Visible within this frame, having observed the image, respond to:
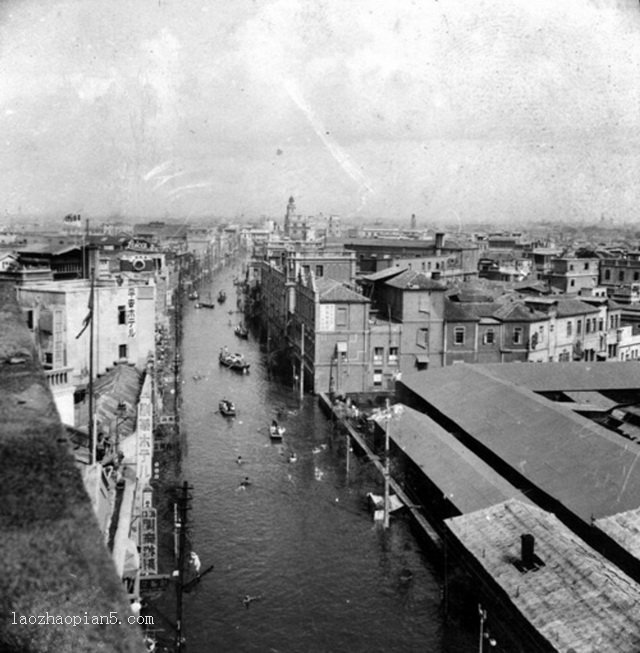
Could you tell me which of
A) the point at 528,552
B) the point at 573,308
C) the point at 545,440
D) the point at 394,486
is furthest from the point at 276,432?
the point at 573,308

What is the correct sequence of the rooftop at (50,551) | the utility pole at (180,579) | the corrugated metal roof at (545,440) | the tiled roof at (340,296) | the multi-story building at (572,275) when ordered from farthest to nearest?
the multi-story building at (572,275), the tiled roof at (340,296), the corrugated metal roof at (545,440), the utility pole at (180,579), the rooftop at (50,551)

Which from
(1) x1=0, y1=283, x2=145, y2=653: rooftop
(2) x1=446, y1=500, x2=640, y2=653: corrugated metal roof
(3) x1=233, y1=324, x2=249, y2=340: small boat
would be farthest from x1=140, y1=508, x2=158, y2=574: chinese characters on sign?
(3) x1=233, y1=324, x2=249, y2=340: small boat

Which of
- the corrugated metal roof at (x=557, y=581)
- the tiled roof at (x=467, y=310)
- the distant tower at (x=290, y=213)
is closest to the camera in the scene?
the corrugated metal roof at (x=557, y=581)

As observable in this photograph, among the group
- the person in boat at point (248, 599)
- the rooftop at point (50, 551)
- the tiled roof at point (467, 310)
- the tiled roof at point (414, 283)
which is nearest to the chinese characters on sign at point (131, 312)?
the person in boat at point (248, 599)

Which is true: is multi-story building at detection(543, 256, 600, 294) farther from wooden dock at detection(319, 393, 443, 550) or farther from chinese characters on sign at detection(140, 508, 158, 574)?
chinese characters on sign at detection(140, 508, 158, 574)

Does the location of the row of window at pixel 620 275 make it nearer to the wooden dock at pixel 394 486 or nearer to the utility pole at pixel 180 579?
the wooden dock at pixel 394 486

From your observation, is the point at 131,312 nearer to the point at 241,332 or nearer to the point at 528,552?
the point at 528,552
